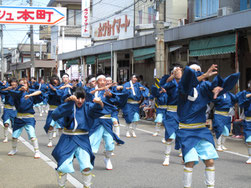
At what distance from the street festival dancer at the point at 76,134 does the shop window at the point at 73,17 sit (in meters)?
39.2

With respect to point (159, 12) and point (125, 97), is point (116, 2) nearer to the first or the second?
point (159, 12)

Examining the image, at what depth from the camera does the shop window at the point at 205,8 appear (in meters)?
17.8

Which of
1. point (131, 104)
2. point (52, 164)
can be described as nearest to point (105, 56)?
point (131, 104)

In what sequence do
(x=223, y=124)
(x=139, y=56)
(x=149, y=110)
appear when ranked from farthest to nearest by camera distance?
(x=139, y=56) < (x=149, y=110) < (x=223, y=124)

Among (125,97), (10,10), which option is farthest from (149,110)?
(10,10)

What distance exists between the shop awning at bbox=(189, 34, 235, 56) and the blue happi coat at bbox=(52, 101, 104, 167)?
8.24 meters

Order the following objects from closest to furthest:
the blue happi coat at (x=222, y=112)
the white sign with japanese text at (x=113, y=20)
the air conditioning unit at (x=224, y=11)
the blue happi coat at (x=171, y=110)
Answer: the blue happi coat at (x=171, y=110)
the blue happi coat at (x=222, y=112)
the air conditioning unit at (x=224, y=11)
the white sign with japanese text at (x=113, y=20)

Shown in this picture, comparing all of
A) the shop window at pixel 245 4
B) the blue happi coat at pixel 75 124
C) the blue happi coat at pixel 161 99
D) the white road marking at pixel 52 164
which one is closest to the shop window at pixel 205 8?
the shop window at pixel 245 4

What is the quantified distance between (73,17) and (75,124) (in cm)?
4053

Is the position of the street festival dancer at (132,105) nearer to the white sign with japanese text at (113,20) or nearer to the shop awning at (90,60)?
the white sign with japanese text at (113,20)

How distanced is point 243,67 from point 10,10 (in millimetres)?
15356

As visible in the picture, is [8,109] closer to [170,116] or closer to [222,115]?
[170,116]

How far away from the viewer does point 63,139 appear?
18.2 ft

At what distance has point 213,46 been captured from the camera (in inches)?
530
